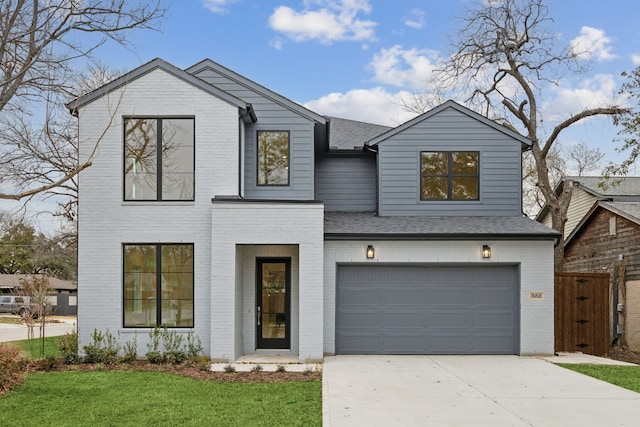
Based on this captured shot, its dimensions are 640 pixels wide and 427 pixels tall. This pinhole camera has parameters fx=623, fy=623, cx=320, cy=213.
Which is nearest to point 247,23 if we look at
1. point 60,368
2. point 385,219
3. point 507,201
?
point 385,219

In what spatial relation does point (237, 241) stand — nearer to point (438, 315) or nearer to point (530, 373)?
point (438, 315)

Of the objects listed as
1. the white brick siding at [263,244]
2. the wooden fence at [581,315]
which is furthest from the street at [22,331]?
the wooden fence at [581,315]

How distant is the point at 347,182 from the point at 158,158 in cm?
542

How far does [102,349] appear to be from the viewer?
13602 millimetres

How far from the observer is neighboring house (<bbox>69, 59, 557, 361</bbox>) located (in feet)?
45.4

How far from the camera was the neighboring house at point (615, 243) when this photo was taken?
18.9 m

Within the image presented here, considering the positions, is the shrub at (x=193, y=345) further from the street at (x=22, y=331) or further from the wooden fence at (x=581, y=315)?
the wooden fence at (x=581, y=315)

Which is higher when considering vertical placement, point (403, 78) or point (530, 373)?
point (403, 78)

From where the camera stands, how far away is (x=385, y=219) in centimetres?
1584

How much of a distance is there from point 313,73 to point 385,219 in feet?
27.6

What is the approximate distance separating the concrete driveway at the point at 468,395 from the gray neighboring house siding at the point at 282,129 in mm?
4359

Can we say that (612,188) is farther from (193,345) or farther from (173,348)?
(173,348)

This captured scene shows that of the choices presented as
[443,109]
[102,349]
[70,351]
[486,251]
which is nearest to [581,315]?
[486,251]

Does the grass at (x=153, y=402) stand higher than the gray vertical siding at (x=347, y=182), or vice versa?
the gray vertical siding at (x=347, y=182)
